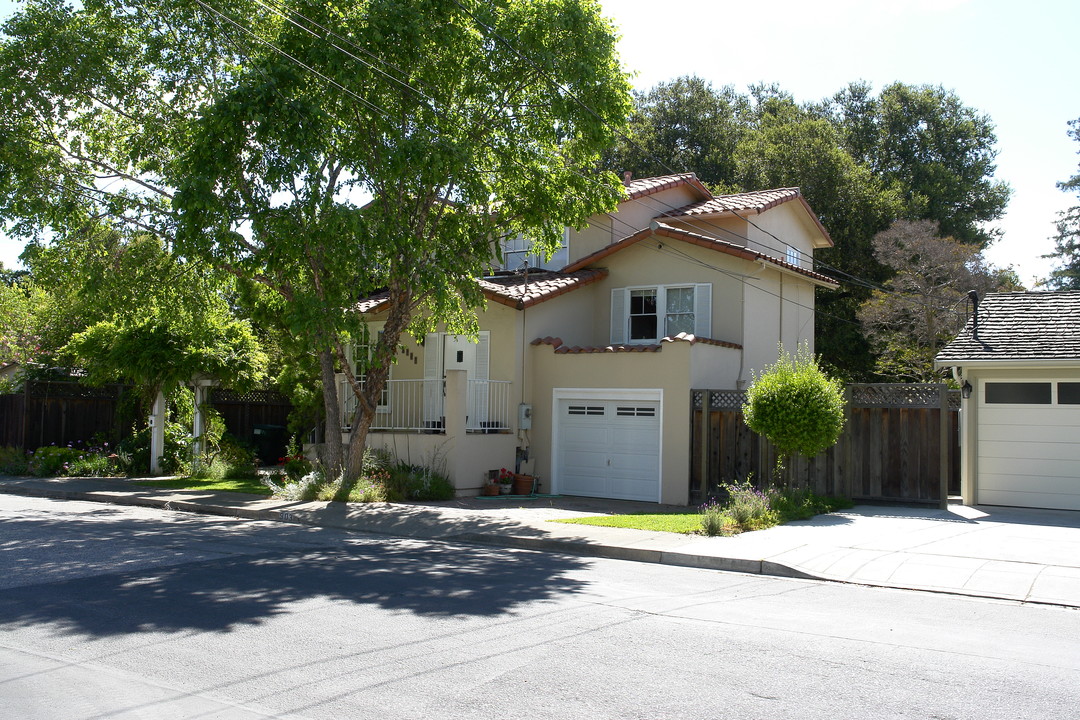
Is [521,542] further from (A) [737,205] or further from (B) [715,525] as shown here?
(A) [737,205]

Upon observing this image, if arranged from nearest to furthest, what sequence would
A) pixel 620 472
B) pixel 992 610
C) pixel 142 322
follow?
pixel 992 610 → pixel 620 472 → pixel 142 322

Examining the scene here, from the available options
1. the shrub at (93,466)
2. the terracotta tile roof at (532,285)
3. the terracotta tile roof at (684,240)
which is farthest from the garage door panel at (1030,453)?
the shrub at (93,466)

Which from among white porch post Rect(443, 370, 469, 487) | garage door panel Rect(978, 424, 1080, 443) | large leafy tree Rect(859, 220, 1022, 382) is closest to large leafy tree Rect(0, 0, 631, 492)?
white porch post Rect(443, 370, 469, 487)

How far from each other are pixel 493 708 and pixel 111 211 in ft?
49.3

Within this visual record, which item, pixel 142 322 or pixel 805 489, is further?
pixel 142 322

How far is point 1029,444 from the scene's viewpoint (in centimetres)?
1706

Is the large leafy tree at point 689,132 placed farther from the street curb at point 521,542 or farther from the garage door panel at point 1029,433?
the street curb at point 521,542

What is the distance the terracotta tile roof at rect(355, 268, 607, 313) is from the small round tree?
5.95 metres

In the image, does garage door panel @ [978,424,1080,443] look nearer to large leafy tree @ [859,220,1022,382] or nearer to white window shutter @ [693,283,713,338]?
white window shutter @ [693,283,713,338]

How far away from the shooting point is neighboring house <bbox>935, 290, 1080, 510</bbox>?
658 inches

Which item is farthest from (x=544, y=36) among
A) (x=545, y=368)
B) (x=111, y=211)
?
(x=111, y=211)

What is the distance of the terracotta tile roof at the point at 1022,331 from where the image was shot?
1689cm

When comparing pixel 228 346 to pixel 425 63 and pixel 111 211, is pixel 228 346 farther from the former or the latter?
pixel 425 63

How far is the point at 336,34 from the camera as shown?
15.1m
